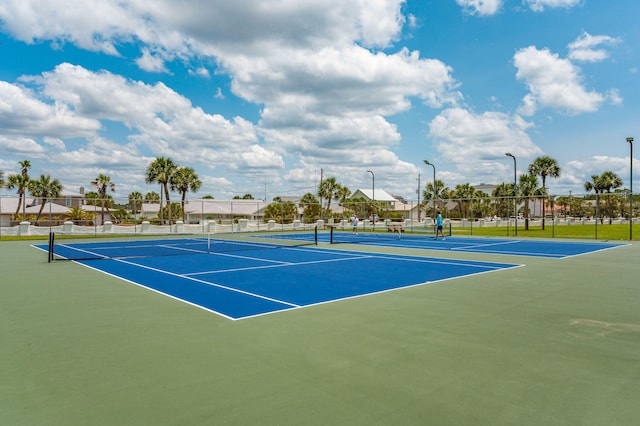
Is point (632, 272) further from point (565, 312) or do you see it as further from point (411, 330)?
point (411, 330)

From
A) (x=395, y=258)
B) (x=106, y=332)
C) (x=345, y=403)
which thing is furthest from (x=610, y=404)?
(x=395, y=258)

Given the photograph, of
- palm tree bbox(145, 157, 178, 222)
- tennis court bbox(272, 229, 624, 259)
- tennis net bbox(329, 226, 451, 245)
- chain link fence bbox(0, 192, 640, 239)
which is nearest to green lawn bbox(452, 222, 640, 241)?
chain link fence bbox(0, 192, 640, 239)

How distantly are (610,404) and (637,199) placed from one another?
4069 cm

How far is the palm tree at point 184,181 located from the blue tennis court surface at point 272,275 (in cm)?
3416

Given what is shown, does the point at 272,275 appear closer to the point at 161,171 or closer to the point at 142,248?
the point at 142,248

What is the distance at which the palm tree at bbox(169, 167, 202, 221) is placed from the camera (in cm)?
5159

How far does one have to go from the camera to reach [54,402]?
4.15 metres

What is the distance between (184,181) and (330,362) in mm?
49544

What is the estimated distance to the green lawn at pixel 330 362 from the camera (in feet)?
13.1

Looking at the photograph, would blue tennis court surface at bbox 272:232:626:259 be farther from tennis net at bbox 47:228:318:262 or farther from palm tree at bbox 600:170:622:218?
palm tree at bbox 600:170:622:218

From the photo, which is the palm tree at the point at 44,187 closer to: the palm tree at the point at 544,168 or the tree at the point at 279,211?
the tree at the point at 279,211

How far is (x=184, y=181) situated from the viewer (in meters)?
51.9

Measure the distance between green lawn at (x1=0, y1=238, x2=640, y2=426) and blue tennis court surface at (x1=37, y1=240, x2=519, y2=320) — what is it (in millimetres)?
841

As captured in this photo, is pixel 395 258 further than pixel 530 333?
Yes
